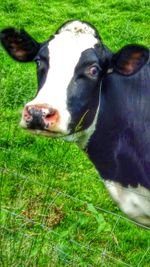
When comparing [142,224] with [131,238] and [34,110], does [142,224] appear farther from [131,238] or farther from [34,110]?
[34,110]

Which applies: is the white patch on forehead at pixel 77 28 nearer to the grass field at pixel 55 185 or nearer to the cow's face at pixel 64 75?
the cow's face at pixel 64 75

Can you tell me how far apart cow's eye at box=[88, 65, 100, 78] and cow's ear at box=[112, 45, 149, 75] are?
17cm

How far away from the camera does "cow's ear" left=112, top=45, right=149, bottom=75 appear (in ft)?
17.3

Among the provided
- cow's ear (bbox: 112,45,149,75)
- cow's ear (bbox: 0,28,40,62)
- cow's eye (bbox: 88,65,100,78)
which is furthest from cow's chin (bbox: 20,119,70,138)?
cow's ear (bbox: 0,28,40,62)

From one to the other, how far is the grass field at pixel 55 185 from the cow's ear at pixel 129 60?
66 cm

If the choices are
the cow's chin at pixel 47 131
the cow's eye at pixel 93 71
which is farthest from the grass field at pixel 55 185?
the cow's eye at pixel 93 71

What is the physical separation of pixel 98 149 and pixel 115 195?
1.15 feet

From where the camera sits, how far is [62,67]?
5.08m

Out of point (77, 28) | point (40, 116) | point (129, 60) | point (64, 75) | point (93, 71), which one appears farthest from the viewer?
point (77, 28)

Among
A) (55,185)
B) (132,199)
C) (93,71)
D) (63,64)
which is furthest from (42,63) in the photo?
(55,185)

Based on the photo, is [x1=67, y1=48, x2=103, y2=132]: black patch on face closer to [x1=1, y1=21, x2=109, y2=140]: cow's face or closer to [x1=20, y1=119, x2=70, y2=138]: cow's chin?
[x1=1, y1=21, x2=109, y2=140]: cow's face

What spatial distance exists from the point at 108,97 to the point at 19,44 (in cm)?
74

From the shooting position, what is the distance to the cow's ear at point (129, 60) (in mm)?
5281

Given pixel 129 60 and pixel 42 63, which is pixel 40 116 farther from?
pixel 129 60
